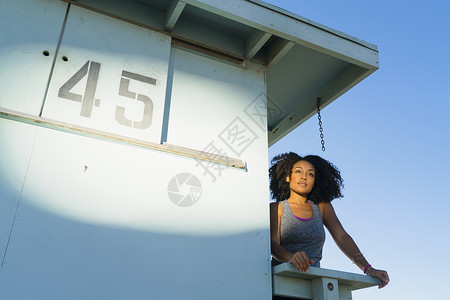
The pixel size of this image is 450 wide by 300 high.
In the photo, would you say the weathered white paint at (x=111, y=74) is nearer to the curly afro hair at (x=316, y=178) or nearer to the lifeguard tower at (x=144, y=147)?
the lifeguard tower at (x=144, y=147)

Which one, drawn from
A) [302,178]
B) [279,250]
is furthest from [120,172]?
[302,178]

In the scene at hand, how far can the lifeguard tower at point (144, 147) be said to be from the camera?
7.95 ft

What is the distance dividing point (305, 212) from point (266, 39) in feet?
4.78

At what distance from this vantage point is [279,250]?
3.00 m

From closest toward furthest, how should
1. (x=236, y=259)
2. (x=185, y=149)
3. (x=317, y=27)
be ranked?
(x=236, y=259) → (x=185, y=149) → (x=317, y=27)

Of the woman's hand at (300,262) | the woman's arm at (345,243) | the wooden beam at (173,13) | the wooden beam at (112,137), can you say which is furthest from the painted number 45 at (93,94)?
the woman's arm at (345,243)

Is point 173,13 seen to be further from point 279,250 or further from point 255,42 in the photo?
point 279,250

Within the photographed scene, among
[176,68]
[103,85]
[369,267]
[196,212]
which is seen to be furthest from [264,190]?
[103,85]

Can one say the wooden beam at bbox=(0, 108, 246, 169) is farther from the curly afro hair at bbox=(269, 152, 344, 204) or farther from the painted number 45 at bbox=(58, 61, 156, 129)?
the curly afro hair at bbox=(269, 152, 344, 204)

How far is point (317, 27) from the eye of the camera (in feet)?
11.4

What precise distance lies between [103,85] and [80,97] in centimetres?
19

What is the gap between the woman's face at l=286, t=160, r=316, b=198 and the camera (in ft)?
11.6

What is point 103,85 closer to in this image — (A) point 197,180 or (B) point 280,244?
(A) point 197,180

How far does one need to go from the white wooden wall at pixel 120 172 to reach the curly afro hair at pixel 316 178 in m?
0.57
